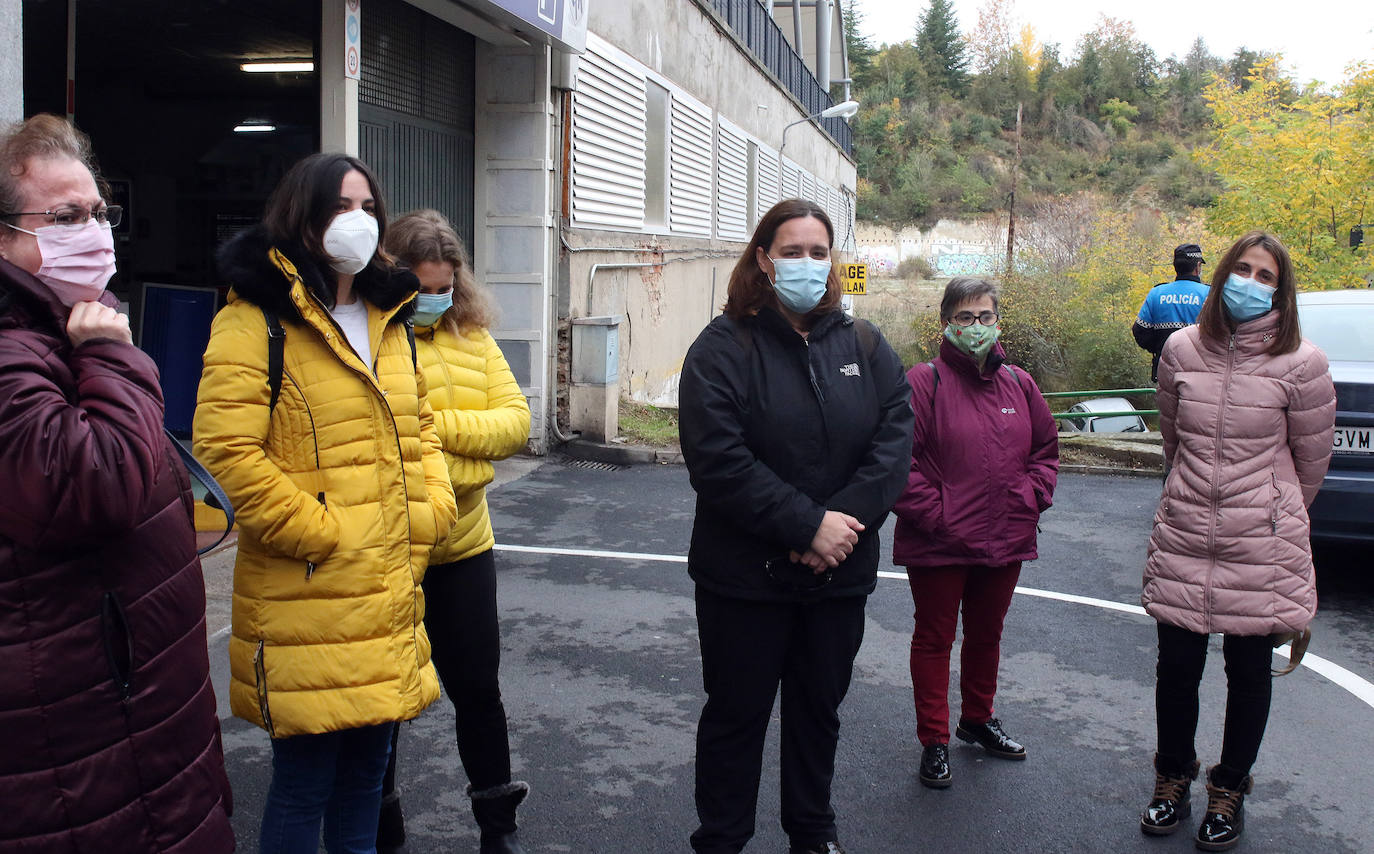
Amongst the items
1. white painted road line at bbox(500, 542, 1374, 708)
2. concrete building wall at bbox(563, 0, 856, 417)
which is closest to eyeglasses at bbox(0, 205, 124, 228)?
white painted road line at bbox(500, 542, 1374, 708)

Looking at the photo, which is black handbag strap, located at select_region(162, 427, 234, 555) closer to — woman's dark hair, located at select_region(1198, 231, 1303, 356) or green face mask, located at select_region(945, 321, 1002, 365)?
green face mask, located at select_region(945, 321, 1002, 365)

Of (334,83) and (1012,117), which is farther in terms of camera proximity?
(1012,117)

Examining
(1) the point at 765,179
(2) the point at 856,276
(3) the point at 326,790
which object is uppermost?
(1) the point at 765,179

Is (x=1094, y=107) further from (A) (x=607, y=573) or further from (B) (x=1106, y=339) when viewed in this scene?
(A) (x=607, y=573)

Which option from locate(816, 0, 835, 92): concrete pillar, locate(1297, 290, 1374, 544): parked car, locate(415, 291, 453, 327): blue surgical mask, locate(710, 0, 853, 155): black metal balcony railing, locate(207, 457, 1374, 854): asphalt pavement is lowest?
locate(207, 457, 1374, 854): asphalt pavement

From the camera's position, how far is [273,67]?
9.88 m

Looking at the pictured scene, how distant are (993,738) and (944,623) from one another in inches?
21.2

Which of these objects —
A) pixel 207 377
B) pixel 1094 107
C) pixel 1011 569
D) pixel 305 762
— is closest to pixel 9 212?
pixel 207 377

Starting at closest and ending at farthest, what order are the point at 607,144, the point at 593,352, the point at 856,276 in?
the point at 593,352 → the point at 607,144 → the point at 856,276

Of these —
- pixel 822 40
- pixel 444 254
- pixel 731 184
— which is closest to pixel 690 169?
pixel 731 184

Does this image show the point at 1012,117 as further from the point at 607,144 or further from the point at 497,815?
the point at 497,815

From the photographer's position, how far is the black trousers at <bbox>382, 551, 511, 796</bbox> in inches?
139

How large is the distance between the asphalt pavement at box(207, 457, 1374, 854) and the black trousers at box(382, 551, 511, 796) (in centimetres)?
38

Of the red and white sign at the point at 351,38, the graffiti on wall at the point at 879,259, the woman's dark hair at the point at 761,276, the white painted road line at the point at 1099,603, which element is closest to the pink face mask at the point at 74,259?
the woman's dark hair at the point at 761,276
